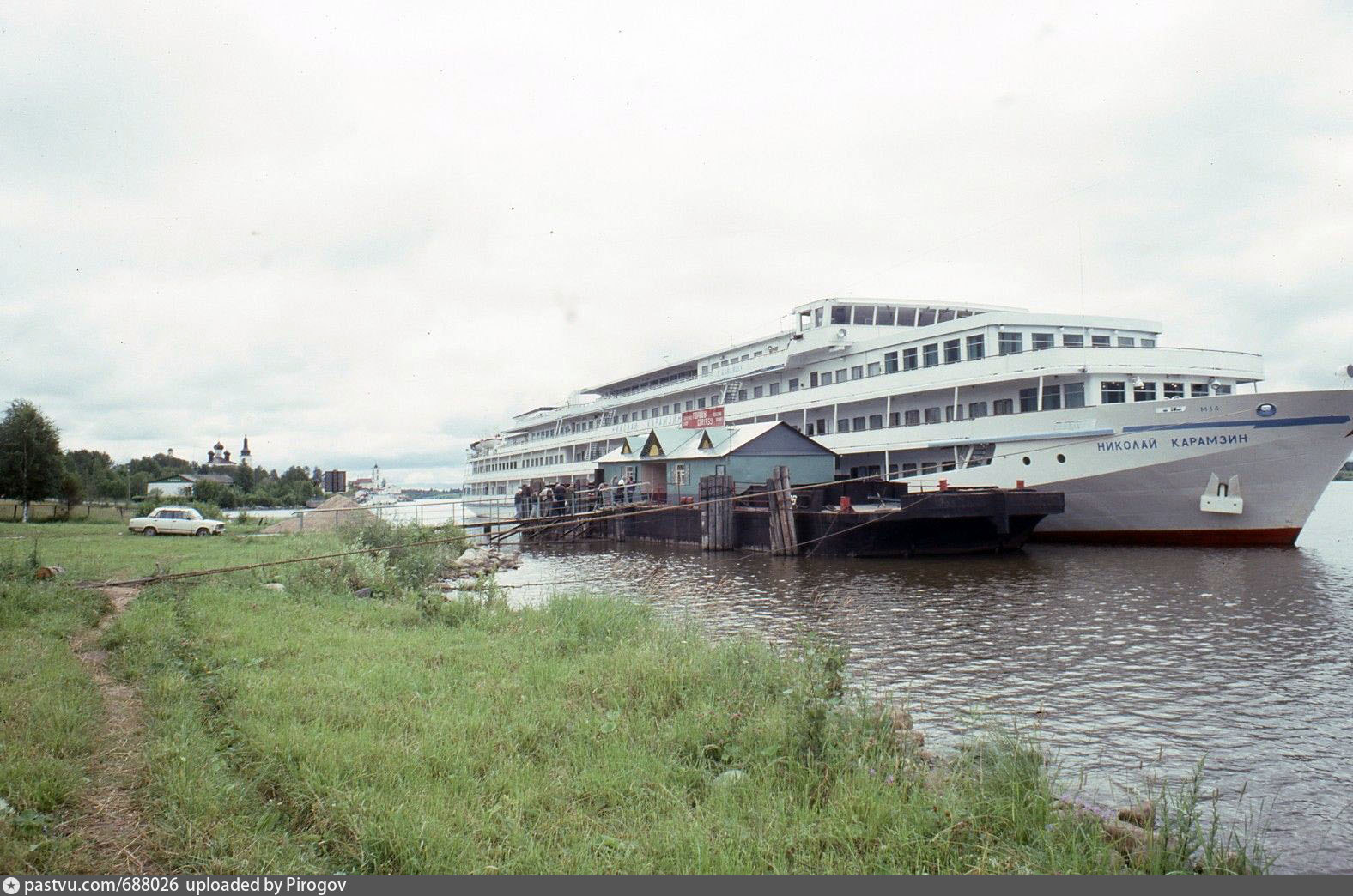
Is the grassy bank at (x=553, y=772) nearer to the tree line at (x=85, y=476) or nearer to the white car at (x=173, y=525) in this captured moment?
the white car at (x=173, y=525)

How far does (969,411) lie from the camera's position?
96.7 feet

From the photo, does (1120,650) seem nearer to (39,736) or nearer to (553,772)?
(553,772)

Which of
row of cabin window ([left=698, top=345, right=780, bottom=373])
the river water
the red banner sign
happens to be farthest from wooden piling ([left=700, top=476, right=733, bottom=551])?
row of cabin window ([left=698, top=345, right=780, bottom=373])

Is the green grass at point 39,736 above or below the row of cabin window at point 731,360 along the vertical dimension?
below

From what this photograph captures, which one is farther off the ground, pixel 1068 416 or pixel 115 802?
pixel 1068 416

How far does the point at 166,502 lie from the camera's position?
43.3m

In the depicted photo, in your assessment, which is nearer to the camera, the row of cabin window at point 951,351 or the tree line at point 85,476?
the row of cabin window at point 951,351

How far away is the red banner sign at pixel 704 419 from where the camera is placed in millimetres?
38781

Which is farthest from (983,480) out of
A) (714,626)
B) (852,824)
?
(852,824)

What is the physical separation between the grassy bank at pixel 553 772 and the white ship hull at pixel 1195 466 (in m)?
19.6

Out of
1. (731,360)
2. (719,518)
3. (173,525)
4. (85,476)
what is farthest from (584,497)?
(85,476)

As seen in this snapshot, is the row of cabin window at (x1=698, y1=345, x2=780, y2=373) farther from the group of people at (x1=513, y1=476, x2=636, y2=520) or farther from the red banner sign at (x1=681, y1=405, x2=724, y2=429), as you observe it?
the group of people at (x1=513, y1=476, x2=636, y2=520)

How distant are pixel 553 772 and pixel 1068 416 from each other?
23855 millimetres

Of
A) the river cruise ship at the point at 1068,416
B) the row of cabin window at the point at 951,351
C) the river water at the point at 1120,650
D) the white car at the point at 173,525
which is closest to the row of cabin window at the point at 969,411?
the river cruise ship at the point at 1068,416
